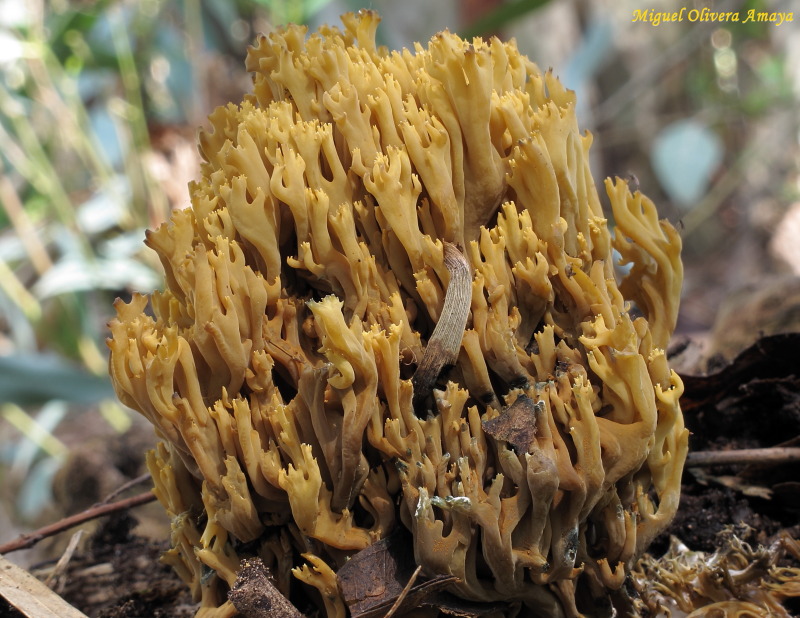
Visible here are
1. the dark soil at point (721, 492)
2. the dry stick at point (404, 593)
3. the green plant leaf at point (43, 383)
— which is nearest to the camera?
the dry stick at point (404, 593)

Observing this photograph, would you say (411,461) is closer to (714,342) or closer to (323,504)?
(323,504)

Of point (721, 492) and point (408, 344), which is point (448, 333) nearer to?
point (408, 344)

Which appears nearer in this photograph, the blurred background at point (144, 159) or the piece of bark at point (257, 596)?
the piece of bark at point (257, 596)

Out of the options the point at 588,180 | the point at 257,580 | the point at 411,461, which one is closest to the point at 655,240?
the point at 588,180

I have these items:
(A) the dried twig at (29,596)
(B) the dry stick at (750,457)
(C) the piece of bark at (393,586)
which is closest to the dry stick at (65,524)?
(A) the dried twig at (29,596)

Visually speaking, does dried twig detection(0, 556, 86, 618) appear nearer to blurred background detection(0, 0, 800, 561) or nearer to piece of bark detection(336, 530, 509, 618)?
piece of bark detection(336, 530, 509, 618)

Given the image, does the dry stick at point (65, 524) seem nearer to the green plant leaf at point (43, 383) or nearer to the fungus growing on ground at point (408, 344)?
the fungus growing on ground at point (408, 344)

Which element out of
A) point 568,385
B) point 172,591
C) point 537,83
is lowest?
point 172,591
